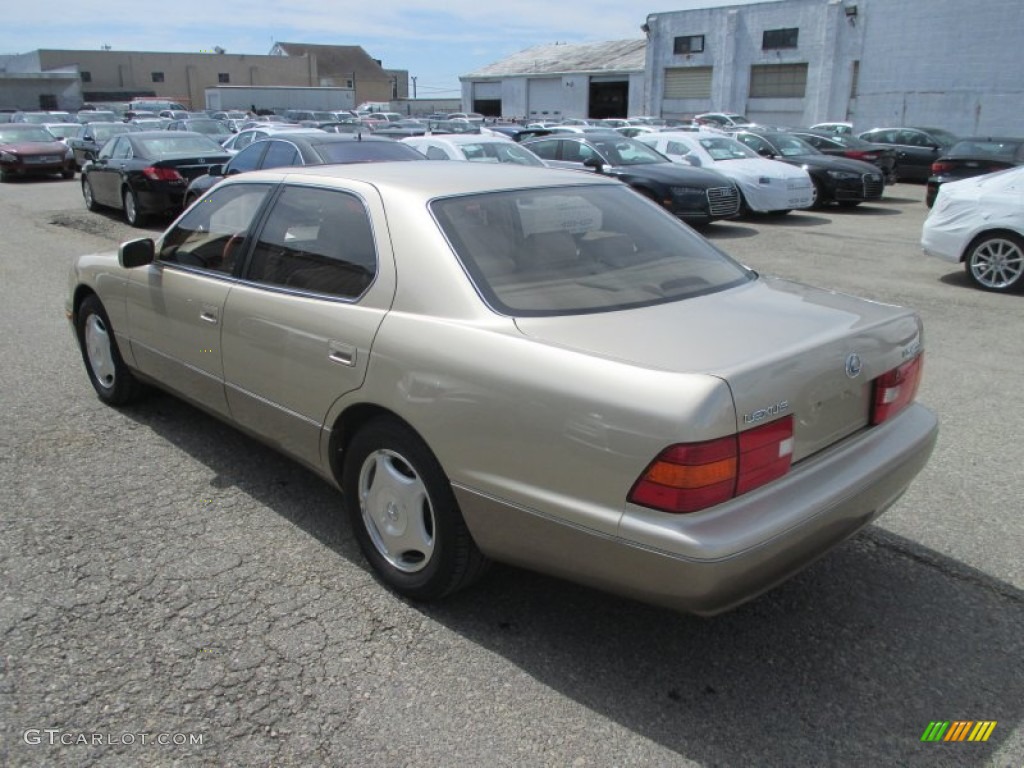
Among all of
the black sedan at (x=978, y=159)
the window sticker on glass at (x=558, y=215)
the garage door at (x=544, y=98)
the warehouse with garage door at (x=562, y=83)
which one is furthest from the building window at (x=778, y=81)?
the window sticker on glass at (x=558, y=215)

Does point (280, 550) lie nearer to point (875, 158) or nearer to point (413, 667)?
point (413, 667)

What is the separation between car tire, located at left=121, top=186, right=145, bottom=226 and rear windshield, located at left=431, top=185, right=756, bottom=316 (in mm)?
12208

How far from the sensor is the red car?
2223cm

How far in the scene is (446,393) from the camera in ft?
9.04

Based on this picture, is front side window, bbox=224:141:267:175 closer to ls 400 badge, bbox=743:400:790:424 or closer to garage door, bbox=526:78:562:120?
ls 400 badge, bbox=743:400:790:424

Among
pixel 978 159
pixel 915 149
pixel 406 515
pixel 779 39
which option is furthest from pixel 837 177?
pixel 779 39

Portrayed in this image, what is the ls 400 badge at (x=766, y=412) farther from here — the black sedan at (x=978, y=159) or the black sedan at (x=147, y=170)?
the black sedan at (x=978, y=159)

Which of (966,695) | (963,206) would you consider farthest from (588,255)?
(963,206)

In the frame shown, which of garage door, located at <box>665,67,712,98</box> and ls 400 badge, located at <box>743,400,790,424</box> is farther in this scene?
garage door, located at <box>665,67,712,98</box>

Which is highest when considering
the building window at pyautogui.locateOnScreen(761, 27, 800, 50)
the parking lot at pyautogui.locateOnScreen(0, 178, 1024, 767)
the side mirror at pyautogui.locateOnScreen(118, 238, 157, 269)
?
the building window at pyautogui.locateOnScreen(761, 27, 800, 50)

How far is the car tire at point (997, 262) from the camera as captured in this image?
8844 millimetres

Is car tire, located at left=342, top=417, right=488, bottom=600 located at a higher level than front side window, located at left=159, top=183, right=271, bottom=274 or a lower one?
lower

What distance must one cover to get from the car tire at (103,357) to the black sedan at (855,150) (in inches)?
720

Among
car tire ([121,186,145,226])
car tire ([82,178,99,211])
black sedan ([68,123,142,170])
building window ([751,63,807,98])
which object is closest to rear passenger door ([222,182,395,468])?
car tire ([121,186,145,226])
